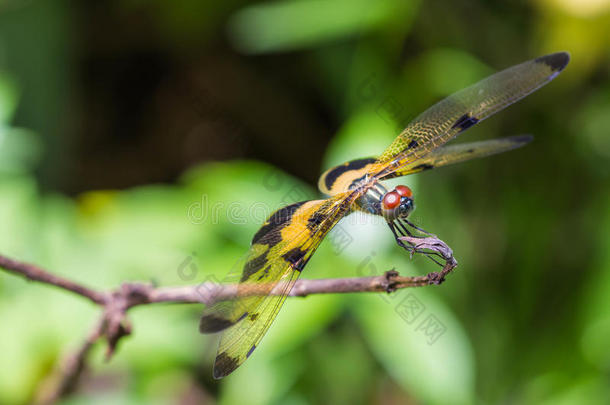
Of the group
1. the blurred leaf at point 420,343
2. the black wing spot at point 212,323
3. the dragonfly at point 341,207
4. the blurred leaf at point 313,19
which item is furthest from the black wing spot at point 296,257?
the blurred leaf at point 313,19

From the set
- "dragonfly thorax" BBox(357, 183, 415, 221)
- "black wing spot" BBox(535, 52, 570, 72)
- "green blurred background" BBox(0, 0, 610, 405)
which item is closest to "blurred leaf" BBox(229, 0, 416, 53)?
Answer: "green blurred background" BBox(0, 0, 610, 405)

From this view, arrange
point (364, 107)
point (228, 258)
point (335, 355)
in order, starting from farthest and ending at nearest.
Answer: point (364, 107) → point (335, 355) → point (228, 258)

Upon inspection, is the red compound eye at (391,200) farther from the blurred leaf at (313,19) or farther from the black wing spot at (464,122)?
the blurred leaf at (313,19)

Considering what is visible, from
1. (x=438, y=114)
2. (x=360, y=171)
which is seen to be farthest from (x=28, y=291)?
(x=438, y=114)

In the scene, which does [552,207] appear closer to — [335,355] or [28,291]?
[335,355]

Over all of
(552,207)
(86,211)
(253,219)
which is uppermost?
(552,207)
